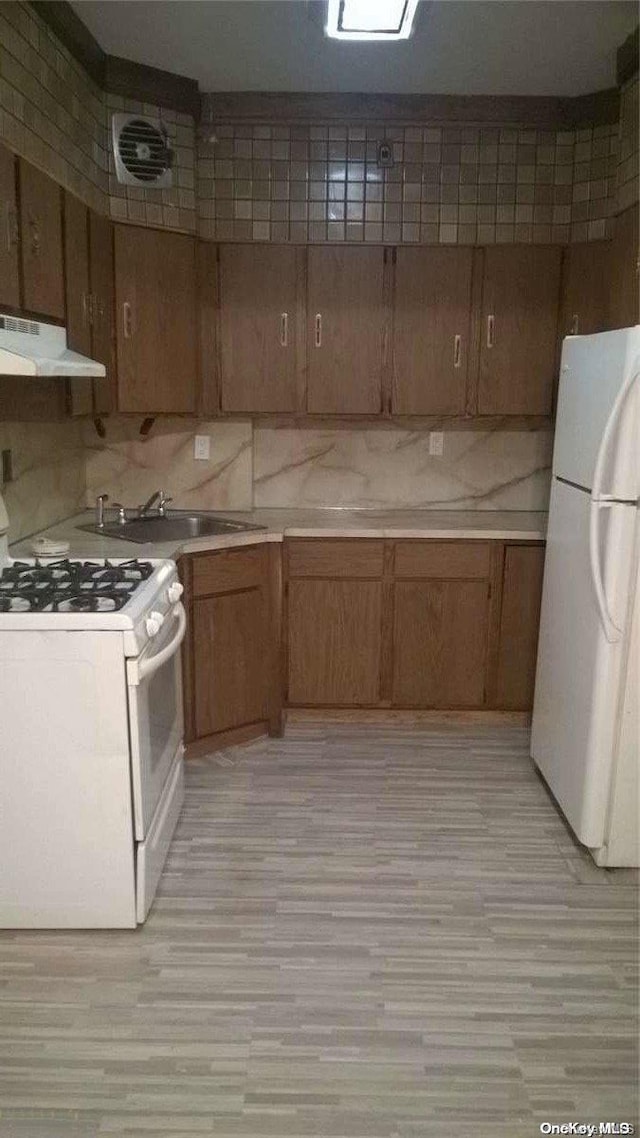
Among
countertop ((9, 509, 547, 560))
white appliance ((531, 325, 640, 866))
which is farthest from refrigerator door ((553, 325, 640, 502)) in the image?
countertop ((9, 509, 547, 560))

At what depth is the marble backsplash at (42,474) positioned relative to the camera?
9.92ft

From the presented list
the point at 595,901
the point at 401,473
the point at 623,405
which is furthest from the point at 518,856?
the point at 401,473

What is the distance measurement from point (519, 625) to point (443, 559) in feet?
1.46

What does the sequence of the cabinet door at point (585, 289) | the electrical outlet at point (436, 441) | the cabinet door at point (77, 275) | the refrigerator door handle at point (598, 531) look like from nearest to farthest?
1. the refrigerator door handle at point (598, 531)
2. the cabinet door at point (77, 275)
3. the cabinet door at point (585, 289)
4. the electrical outlet at point (436, 441)

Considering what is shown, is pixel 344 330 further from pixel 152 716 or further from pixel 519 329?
pixel 152 716

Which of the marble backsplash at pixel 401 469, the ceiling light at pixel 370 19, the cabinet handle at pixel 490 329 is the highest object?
the ceiling light at pixel 370 19

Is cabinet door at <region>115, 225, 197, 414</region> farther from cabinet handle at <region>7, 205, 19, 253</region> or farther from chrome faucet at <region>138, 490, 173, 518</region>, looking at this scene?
cabinet handle at <region>7, 205, 19, 253</region>

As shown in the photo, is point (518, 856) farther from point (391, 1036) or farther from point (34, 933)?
point (34, 933)

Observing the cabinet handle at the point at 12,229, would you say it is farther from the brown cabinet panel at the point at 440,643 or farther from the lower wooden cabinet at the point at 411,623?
the brown cabinet panel at the point at 440,643

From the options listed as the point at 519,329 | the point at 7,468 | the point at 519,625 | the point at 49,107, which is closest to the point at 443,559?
the point at 519,625

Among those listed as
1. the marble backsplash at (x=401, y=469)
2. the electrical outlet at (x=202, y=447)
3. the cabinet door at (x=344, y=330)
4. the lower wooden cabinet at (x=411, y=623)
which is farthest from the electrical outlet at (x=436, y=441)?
the electrical outlet at (x=202, y=447)

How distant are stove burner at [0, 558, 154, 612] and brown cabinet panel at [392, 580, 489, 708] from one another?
136 cm

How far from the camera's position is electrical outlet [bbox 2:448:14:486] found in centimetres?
291

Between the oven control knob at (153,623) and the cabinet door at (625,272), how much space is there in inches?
82.6
